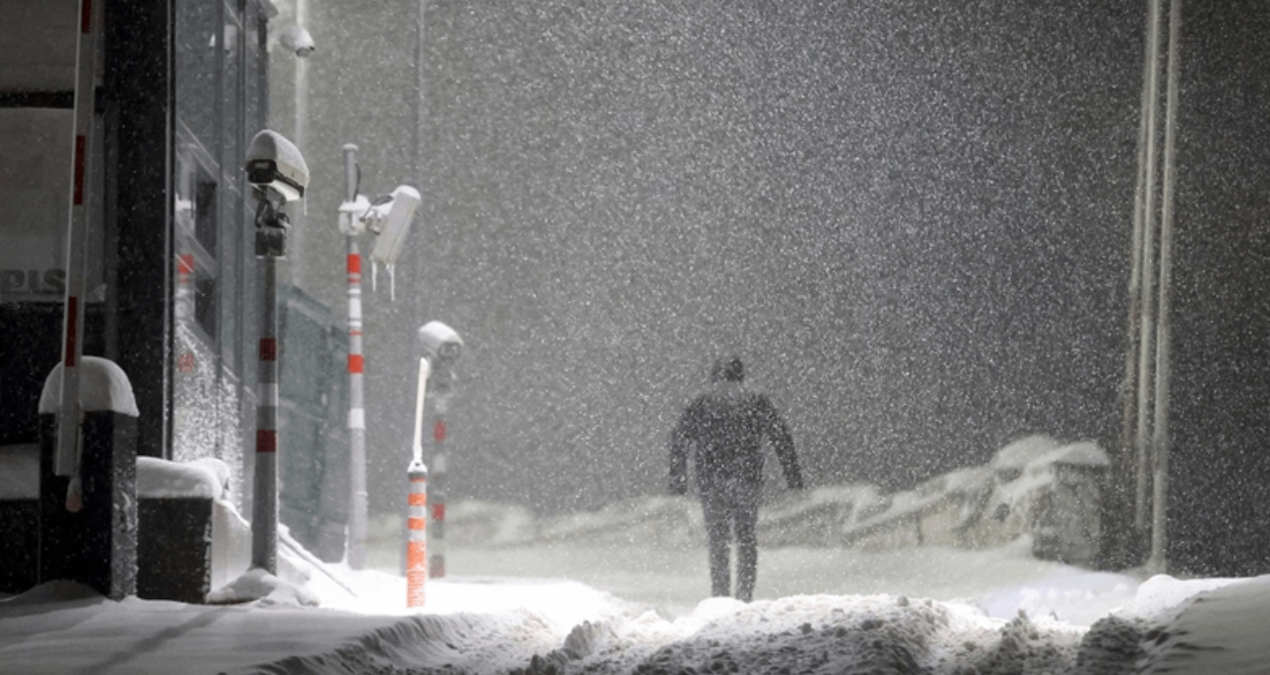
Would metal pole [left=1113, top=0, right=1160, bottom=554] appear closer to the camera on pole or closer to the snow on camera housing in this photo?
the snow on camera housing

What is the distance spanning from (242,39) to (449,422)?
337 inches

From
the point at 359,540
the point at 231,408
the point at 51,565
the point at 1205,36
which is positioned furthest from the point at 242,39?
the point at 1205,36

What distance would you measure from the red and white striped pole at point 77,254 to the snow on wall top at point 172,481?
60 cm

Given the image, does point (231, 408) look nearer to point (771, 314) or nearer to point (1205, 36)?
point (1205, 36)

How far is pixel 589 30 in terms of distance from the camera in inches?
651

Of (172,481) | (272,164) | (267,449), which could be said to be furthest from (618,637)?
(272,164)

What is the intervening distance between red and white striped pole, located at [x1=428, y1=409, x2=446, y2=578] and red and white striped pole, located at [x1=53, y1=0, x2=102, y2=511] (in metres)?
5.41

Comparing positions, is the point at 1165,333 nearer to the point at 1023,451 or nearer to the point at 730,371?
the point at 730,371

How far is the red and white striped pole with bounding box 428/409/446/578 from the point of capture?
937cm

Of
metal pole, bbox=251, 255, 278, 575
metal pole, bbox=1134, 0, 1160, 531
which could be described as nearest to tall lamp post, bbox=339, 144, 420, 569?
metal pole, bbox=251, 255, 278, 575

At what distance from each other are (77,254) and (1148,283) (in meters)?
8.94

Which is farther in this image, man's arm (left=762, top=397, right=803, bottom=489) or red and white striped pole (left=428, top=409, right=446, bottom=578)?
red and white striped pole (left=428, top=409, right=446, bottom=578)

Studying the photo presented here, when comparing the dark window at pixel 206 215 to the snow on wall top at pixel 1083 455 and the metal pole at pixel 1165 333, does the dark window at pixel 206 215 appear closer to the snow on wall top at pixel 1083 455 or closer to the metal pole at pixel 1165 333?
the metal pole at pixel 1165 333

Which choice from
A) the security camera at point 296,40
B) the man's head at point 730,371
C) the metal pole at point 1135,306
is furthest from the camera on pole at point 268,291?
the metal pole at point 1135,306
